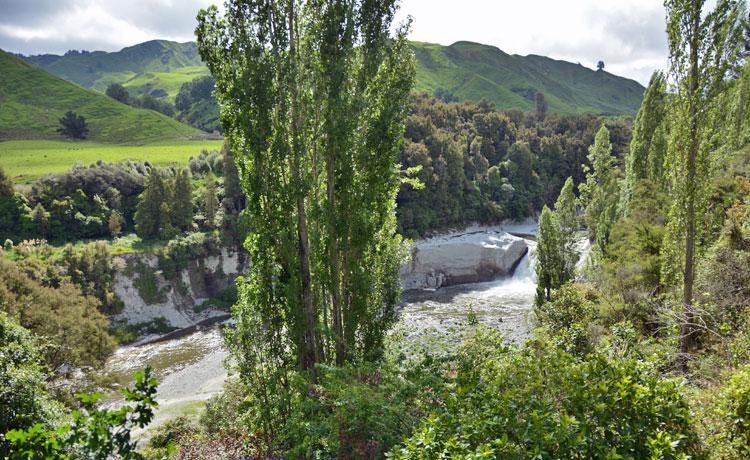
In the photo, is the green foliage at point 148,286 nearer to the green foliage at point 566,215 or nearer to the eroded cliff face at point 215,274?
the eroded cliff face at point 215,274

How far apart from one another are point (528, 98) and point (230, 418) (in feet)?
560

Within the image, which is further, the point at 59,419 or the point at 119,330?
the point at 119,330

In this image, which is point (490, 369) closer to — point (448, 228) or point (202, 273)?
point (202, 273)

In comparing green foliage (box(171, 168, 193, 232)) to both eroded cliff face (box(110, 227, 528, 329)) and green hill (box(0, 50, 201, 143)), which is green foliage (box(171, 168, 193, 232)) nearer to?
eroded cliff face (box(110, 227, 528, 329))

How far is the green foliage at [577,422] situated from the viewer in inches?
198

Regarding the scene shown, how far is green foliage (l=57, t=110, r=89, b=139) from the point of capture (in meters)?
82.2

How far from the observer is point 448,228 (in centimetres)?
6525

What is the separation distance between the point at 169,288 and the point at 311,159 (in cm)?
3576

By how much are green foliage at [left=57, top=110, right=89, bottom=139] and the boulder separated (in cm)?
7141

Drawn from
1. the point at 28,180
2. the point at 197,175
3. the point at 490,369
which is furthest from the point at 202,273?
the point at 490,369

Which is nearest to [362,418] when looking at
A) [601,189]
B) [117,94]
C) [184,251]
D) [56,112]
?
[184,251]

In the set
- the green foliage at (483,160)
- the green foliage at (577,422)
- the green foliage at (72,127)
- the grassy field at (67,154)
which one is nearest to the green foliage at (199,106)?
the green foliage at (72,127)

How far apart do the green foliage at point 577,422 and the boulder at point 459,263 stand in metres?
44.2

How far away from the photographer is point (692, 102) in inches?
509
